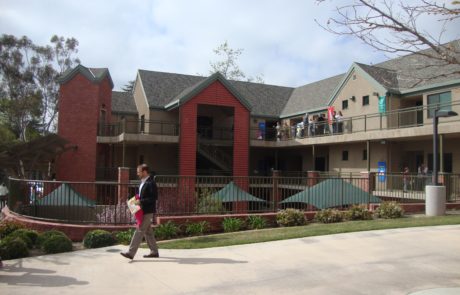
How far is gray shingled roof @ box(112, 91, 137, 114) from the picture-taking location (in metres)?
34.0

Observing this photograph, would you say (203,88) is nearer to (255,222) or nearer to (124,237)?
(255,222)

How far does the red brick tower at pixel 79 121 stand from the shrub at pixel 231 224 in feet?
57.5

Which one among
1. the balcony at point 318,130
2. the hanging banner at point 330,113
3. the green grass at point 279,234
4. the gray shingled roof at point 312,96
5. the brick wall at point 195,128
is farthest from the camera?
the gray shingled roof at point 312,96

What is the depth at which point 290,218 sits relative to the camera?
43.4 feet

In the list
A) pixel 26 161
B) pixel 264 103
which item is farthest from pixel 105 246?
pixel 264 103

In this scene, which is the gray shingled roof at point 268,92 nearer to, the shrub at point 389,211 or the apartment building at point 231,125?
the apartment building at point 231,125

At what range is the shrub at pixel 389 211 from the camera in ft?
47.4

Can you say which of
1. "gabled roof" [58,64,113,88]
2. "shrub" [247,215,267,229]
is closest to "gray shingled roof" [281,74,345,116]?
"gabled roof" [58,64,113,88]

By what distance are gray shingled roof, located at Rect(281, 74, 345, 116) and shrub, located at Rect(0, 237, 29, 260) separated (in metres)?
25.5

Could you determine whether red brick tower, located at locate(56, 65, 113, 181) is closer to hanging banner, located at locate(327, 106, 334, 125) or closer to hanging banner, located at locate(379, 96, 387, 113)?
hanging banner, located at locate(327, 106, 334, 125)

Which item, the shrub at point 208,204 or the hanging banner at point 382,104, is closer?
the shrub at point 208,204

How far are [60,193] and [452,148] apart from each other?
19231 mm

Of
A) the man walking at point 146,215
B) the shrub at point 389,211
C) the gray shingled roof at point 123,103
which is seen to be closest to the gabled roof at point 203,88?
the gray shingled roof at point 123,103

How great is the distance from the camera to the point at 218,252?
360 inches
